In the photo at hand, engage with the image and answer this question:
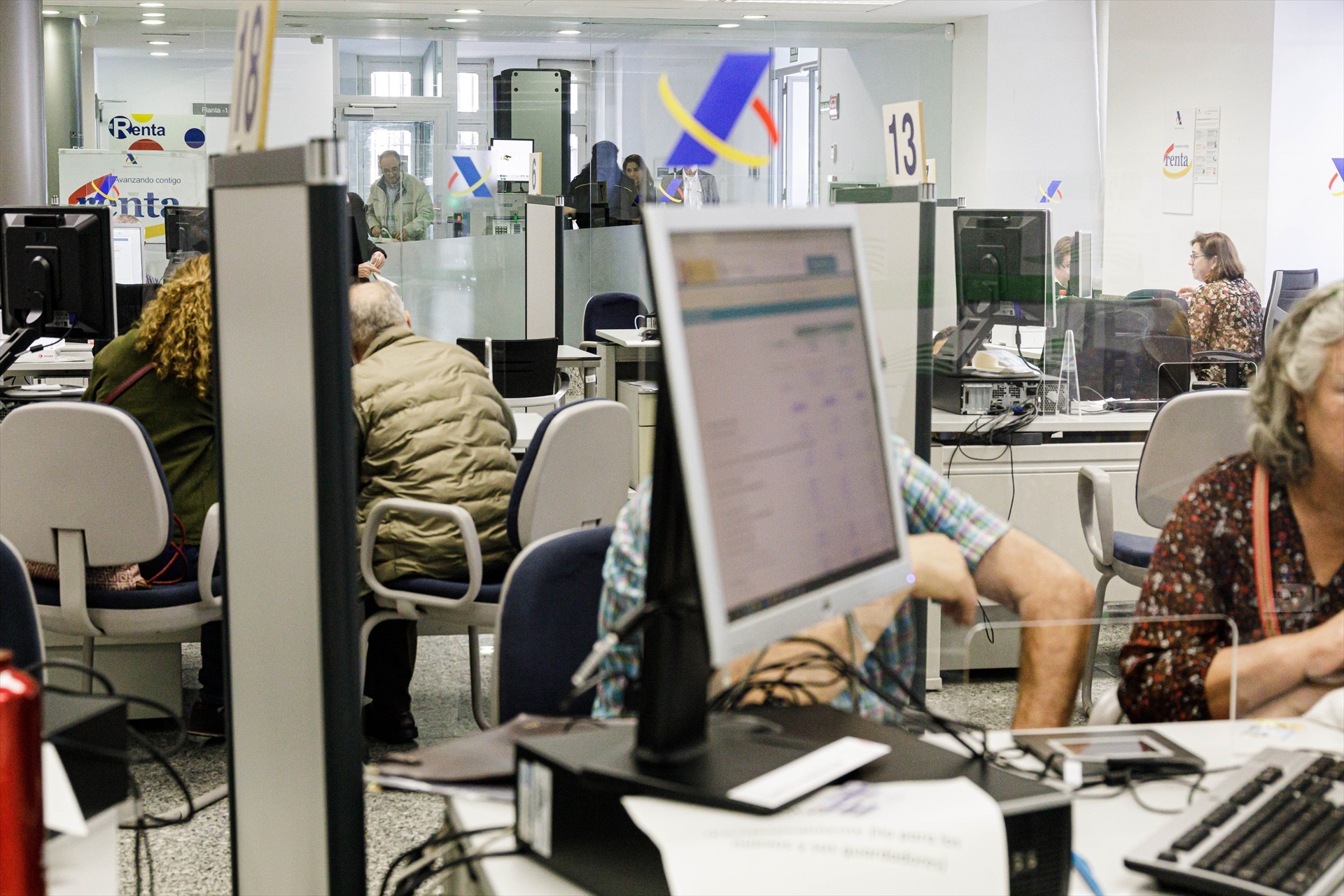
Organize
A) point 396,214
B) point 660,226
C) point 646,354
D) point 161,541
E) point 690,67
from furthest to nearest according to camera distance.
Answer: point 690,67 < point 396,214 < point 646,354 < point 161,541 < point 660,226

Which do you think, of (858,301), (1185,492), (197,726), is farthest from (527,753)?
(197,726)

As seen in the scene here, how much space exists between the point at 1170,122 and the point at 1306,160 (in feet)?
1.97

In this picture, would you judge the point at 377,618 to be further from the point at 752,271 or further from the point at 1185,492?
the point at 752,271

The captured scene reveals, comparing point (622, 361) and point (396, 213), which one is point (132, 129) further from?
point (622, 361)

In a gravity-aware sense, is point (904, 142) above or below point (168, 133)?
below

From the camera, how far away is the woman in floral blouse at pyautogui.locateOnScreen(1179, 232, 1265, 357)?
4.63 metres

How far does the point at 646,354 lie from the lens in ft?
20.5

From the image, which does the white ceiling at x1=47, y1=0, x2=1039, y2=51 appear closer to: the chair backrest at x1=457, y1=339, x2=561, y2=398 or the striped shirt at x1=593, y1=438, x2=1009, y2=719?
the chair backrest at x1=457, y1=339, x2=561, y2=398

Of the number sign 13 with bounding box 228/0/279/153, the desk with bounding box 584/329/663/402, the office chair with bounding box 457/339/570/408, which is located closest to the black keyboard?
the number sign 13 with bounding box 228/0/279/153

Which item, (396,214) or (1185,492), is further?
(396,214)

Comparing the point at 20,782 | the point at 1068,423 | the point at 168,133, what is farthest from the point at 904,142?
the point at 168,133

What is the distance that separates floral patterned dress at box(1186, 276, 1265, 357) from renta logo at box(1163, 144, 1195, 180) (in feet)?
2.09

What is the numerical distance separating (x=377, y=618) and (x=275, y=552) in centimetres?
190

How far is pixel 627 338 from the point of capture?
21.4 ft
